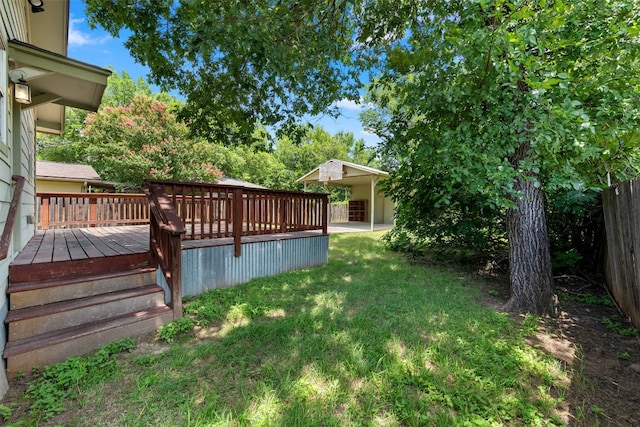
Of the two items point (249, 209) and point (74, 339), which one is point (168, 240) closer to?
point (74, 339)

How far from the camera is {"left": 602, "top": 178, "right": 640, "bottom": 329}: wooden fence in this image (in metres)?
2.68

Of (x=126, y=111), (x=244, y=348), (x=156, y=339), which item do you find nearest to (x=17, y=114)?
(x=156, y=339)

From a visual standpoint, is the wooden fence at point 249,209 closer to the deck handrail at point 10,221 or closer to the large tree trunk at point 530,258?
the deck handrail at point 10,221

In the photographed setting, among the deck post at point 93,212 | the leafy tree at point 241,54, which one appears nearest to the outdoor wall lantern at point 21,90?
the leafy tree at point 241,54

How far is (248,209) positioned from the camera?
4.70m

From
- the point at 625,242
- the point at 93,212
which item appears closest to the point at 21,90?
the point at 93,212

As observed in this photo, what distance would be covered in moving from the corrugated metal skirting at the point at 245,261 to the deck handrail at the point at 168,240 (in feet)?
0.81

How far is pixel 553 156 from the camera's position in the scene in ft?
9.61

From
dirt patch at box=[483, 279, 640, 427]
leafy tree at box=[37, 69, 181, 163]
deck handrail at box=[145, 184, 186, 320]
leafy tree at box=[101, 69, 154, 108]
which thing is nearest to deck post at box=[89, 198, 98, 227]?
deck handrail at box=[145, 184, 186, 320]

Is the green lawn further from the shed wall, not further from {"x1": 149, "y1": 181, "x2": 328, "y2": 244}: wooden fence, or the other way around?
the shed wall

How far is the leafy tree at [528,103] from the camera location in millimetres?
2648

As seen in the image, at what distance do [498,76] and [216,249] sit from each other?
12.9 feet

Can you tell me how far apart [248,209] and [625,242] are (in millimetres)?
4673

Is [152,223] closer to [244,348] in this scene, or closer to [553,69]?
[244,348]
